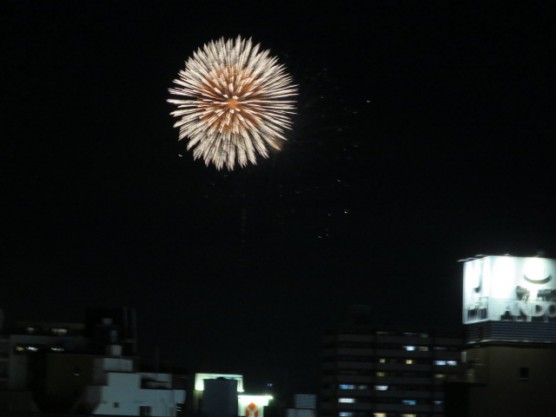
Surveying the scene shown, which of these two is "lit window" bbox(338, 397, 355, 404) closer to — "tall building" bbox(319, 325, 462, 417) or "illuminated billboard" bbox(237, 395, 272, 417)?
"tall building" bbox(319, 325, 462, 417)

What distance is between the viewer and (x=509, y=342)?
42.7 m

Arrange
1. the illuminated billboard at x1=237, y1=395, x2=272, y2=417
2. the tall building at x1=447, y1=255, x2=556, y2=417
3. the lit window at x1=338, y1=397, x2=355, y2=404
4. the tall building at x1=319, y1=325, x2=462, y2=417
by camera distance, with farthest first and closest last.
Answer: the lit window at x1=338, y1=397, x2=355, y2=404
the tall building at x1=319, y1=325, x2=462, y2=417
the illuminated billboard at x1=237, y1=395, x2=272, y2=417
the tall building at x1=447, y1=255, x2=556, y2=417

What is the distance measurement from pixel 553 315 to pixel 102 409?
18.1m

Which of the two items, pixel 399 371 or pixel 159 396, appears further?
pixel 399 371

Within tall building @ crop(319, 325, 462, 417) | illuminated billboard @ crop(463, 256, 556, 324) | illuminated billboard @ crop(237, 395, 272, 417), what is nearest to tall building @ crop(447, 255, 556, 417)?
illuminated billboard @ crop(463, 256, 556, 324)

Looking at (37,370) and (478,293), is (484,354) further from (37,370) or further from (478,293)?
(37,370)

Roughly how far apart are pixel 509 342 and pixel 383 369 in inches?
1955

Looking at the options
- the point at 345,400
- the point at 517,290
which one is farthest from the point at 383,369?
the point at 517,290

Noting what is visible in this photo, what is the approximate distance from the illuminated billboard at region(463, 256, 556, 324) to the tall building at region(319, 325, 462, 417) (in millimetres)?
42712

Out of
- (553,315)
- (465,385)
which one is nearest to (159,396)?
(465,385)

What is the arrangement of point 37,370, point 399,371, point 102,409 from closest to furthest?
point 102,409 < point 37,370 < point 399,371

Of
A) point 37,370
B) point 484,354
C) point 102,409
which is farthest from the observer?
point 37,370

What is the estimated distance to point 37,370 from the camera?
48656 millimetres

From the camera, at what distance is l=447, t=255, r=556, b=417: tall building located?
4181cm
